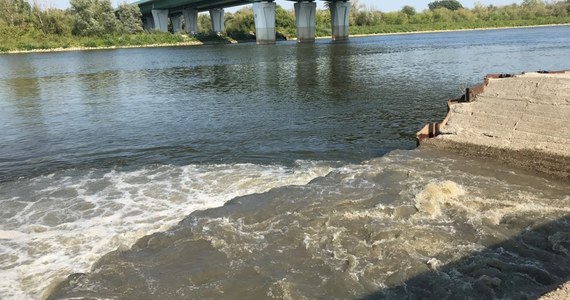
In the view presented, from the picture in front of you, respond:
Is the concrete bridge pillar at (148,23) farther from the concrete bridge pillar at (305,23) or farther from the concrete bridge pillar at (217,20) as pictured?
the concrete bridge pillar at (305,23)

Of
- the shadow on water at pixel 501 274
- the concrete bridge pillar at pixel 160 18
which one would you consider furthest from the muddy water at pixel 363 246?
the concrete bridge pillar at pixel 160 18

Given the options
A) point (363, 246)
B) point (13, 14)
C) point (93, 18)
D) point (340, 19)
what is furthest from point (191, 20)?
point (363, 246)

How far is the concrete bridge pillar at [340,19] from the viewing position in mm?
117125

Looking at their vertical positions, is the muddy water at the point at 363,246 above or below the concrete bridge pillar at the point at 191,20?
below

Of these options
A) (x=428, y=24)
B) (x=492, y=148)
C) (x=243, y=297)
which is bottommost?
(x=243, y=297)

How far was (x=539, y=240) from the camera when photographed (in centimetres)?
853

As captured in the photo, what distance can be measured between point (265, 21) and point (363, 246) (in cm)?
10526

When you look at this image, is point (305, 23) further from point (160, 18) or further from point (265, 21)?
point (160, 18)

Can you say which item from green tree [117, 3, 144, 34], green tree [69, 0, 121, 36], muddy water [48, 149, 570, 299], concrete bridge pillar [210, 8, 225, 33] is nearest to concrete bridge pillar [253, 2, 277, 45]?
concrete bridge pillar [210, 8, 225, 33]

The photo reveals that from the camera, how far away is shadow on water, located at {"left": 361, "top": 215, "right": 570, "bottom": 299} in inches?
279

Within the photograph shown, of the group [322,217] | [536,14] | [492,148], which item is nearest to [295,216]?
[322,217]

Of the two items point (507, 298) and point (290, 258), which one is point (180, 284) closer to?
point (290, 258)

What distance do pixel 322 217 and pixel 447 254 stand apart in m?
2.85

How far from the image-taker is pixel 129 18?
12275 centimetres
